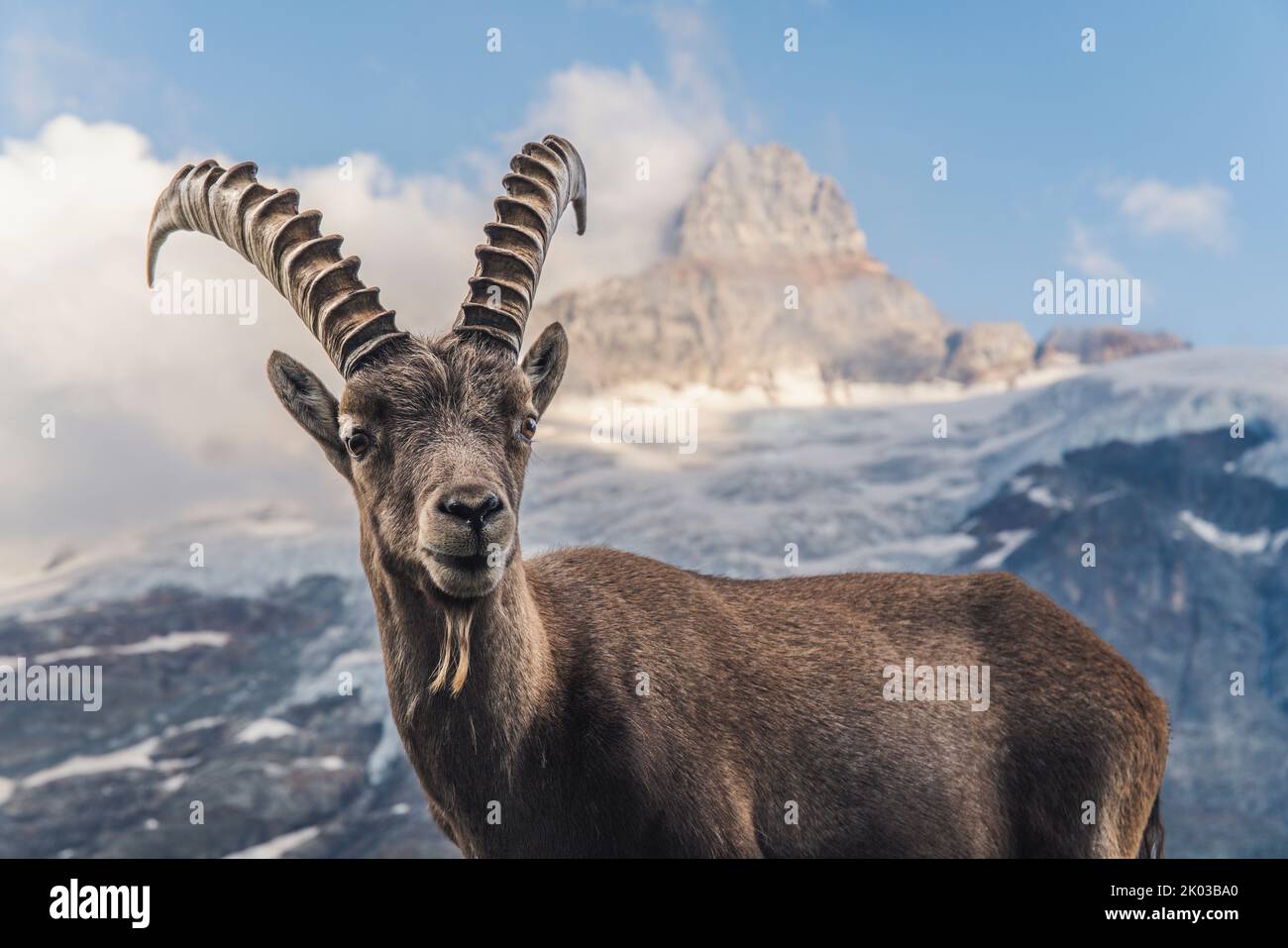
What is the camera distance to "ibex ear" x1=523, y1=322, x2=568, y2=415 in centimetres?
1044

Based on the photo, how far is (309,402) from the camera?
9.91m

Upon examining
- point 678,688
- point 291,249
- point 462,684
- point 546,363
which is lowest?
point 678,688

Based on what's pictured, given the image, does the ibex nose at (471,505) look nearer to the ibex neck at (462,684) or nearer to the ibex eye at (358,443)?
the ibex neck at (462,684)

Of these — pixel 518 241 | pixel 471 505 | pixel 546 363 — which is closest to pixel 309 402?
pixel 546 363

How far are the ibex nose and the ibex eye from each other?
1.25 meters

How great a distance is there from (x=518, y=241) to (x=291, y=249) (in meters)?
1.99

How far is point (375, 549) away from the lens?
376 inches

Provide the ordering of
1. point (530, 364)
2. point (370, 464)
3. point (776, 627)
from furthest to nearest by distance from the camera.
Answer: point (776, 627) < point (530, 364) < point (370, 464)

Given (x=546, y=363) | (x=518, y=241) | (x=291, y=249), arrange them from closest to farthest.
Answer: (x=546, y=363), (x=291, y=249), (x=518, y=241)

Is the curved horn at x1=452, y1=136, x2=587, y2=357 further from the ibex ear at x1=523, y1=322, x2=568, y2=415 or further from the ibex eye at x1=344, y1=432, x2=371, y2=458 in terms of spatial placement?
the ibex eye at x1=344, y1=432, x2=371, y2=458

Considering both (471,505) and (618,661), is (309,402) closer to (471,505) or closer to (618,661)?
(471,505)
